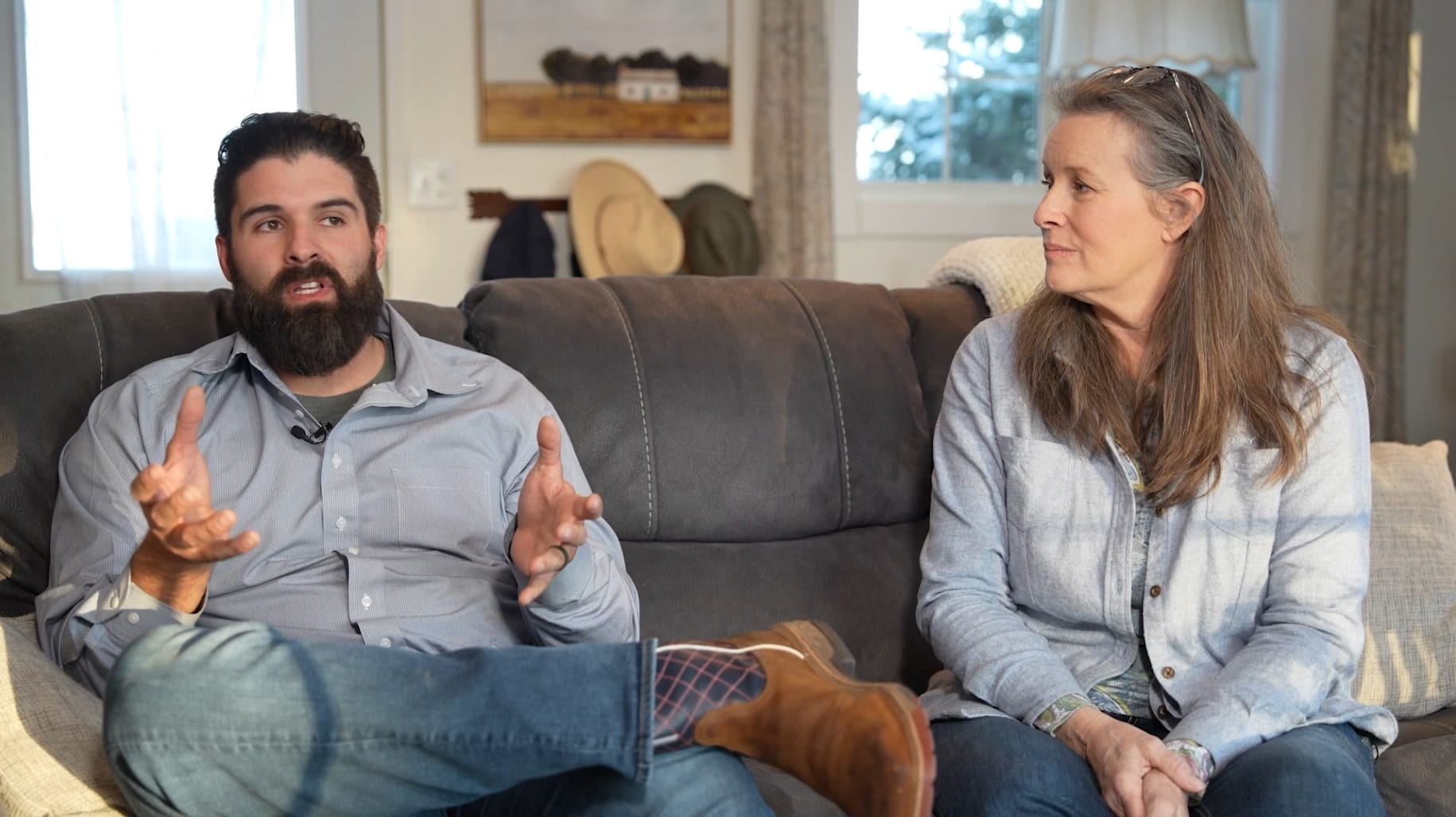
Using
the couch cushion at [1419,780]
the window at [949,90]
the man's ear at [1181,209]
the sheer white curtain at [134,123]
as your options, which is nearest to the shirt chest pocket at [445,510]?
the man's ear at [1181,209]

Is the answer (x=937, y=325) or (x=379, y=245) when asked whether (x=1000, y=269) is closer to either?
(x=937, y=325)

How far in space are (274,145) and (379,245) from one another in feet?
Result: 0.61

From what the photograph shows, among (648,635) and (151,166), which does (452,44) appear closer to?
(151,166)

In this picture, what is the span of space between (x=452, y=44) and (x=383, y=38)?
194 mm

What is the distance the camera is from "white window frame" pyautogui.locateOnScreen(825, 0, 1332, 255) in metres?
4.32

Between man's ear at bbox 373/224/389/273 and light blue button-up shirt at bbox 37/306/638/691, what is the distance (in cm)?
15

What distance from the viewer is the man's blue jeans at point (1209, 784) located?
1377mm

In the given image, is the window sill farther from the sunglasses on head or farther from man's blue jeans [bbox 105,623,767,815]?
man's blue jeans [bbox 105,623,767,815]

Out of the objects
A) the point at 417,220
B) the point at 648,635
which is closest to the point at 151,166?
the point at 417,220

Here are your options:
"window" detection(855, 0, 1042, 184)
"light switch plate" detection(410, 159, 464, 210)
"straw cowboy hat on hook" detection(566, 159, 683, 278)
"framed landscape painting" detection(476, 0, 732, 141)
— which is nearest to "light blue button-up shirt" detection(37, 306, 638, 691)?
"straw cowboy hat on hook" detection(566, 159, 683, 278)

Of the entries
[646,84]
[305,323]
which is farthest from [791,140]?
[305,323]

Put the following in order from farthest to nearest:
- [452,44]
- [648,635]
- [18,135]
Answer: [452,44]
[18,135]
[648,635]

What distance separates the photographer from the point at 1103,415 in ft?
5.38

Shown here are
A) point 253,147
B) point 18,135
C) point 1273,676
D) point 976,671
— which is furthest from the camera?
point 18,135
